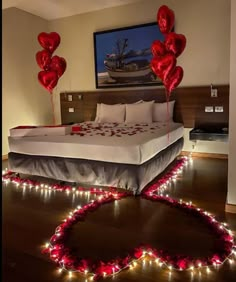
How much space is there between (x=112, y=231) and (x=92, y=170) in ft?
3.19

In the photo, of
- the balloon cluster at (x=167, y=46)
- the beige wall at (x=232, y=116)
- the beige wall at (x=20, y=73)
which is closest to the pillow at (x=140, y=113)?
the balloon cluster at (x=167, y=46)

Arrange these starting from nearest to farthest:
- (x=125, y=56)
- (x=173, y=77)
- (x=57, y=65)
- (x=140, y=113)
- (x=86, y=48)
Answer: (x=173, y=77) < (x=57, y=65) < (x=140, y=113) < (x=125, y=56) < (x=86, y=48)

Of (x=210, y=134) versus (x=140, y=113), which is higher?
(x=140, y=113)

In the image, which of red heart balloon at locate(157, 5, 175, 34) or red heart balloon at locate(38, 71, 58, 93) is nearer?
red heart balloon at locate(157, 5, 175, 34)

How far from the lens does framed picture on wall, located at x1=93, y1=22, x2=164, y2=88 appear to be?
4672mm

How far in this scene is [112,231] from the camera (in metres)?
2.06

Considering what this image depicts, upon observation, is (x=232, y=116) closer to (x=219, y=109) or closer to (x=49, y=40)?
(x=219, y=109)

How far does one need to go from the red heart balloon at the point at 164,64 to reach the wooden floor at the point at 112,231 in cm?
145

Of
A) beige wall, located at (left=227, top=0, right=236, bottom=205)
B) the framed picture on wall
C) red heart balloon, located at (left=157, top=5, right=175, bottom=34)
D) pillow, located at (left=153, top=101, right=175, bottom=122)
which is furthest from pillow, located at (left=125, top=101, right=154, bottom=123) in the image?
beige wall, located at (left=227, top=0, right=236, bottom=205)

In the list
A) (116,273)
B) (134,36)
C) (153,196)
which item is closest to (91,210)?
(153,196)

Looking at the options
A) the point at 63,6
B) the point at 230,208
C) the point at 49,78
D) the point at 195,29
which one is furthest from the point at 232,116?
the point at 63,6

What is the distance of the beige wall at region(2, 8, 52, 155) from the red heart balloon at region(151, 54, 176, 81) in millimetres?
2841

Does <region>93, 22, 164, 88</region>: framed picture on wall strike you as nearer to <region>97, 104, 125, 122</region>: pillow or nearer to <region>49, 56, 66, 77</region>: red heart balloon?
<region>97, 104, 125, 122</region>: pillow

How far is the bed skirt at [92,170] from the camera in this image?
8.98 feet
